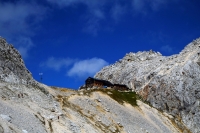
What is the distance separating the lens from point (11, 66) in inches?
2650

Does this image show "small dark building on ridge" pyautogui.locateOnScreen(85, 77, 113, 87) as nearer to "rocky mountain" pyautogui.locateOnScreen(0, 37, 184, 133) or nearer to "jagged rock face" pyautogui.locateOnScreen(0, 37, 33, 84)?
"rocky mountain" pyautogui.locateOnScreen(0, 37, 184, 133)

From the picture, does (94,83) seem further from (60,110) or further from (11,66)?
(11,66)

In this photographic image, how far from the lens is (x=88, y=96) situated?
85.2m

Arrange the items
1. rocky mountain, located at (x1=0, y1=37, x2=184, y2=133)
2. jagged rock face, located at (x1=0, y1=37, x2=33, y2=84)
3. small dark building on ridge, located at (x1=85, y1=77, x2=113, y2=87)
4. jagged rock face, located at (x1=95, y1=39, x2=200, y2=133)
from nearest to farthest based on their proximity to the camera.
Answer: rocky mountain, located at (x1=0, y1=37, x2=184, y2=133)
jagged rock face, located at (x1=0, y1=37, x2=33, y2=84)
jagged rock face, located at (x1=95, y1=39, x2=200, y2=133)
small dark building on ridge, located at (x1=85, y1=77, x2=113, y2=87)

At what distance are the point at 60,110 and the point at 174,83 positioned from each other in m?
61.5

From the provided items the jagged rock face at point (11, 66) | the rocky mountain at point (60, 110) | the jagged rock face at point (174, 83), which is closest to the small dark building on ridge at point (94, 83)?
the rocky mountain at point (60, 110)

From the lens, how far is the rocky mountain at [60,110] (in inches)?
2030

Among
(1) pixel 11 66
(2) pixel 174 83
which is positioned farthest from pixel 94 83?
(1) pixel 11 66

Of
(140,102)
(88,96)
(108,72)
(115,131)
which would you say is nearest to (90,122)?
(115,131)

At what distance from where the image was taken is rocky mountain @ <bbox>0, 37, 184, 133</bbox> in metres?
51.6

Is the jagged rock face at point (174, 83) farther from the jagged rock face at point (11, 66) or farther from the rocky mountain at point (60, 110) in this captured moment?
the jagged rock face at point (11, 66)

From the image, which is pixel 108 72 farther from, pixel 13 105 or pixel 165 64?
pixel 13 105

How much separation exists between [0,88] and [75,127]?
18095mm

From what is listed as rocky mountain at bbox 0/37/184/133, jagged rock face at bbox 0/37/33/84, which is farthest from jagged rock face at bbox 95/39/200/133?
jagged rock face at bbox 0/37/33/84
